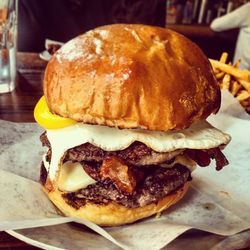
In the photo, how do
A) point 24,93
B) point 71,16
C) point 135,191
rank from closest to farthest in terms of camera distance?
point 135,191 < point 24,93 < point 71,16

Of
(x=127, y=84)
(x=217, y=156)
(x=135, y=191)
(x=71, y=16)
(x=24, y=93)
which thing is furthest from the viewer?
(x=71, y=16)

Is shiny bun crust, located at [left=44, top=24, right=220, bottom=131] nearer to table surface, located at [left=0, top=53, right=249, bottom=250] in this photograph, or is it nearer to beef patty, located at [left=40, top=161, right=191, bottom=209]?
beef patty, located at [left=40, top=161, right=191, bottom=209]

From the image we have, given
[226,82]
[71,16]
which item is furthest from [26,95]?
[71,16]

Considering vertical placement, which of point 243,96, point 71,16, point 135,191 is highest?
point 135,191

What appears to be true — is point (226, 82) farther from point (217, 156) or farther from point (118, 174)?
point (118, 174)

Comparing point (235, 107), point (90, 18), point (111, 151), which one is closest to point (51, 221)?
point (111, 151)

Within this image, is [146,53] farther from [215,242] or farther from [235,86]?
[235,86]

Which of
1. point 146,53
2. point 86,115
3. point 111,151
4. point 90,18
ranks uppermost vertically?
point 146,53

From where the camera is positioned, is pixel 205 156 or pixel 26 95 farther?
pixel 26 95
